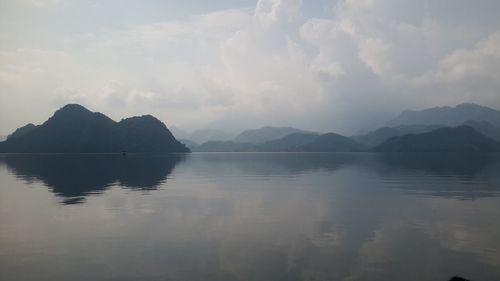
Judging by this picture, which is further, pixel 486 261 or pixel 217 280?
pixel 486 261

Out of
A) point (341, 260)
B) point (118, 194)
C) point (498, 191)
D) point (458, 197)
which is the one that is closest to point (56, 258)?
point (341, 260)

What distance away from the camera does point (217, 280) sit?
846 inches

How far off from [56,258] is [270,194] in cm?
4093

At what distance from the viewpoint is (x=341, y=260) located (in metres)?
25.4

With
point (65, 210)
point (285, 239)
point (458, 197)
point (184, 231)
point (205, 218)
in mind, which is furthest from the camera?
point (458, 197)

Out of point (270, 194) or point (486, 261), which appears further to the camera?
point (270, 194)

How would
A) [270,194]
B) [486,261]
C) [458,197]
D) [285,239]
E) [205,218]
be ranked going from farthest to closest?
1. [270,194]
2. [458,197]
3. [205,218]
4. [285,239]
5. [486,261]

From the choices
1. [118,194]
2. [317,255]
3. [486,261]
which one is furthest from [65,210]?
[486,261]

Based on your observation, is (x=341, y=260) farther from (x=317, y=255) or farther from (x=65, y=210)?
(x=65, y=210)

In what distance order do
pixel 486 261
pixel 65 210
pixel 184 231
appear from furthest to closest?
pixel 65 210
pixel 184 231
pixel 486 261

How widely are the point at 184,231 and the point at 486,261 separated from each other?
82.3 ft

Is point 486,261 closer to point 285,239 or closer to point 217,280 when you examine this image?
point 285,239

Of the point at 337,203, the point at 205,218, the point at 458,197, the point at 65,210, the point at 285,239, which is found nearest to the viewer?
the point at 285,239

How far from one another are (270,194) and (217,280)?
41.6 m
